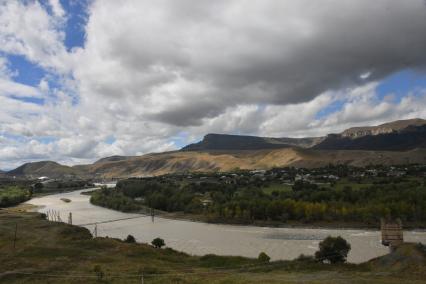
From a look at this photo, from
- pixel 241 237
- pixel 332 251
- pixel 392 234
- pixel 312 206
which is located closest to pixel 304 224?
pixel 312 206

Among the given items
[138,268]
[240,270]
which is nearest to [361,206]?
[240,270]

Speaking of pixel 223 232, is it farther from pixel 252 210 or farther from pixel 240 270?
pixel 240 270

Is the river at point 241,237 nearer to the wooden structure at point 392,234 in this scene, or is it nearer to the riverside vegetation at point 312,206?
the riverside vegetation at point 312,206

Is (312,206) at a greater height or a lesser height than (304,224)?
greater

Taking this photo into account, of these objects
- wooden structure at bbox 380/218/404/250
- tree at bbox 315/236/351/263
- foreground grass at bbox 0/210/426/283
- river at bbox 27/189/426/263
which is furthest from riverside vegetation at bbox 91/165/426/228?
wooden structure at bbox 380/218/404/250

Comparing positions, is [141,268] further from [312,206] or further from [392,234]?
[312,206]

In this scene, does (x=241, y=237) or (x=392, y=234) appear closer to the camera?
(x=392, y=234)

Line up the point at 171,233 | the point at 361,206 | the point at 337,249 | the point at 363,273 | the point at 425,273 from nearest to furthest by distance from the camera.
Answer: the point at 425,273 → the point at 363,273 → the point at 337,249 → the point at 171,233 → the point at 361,206
